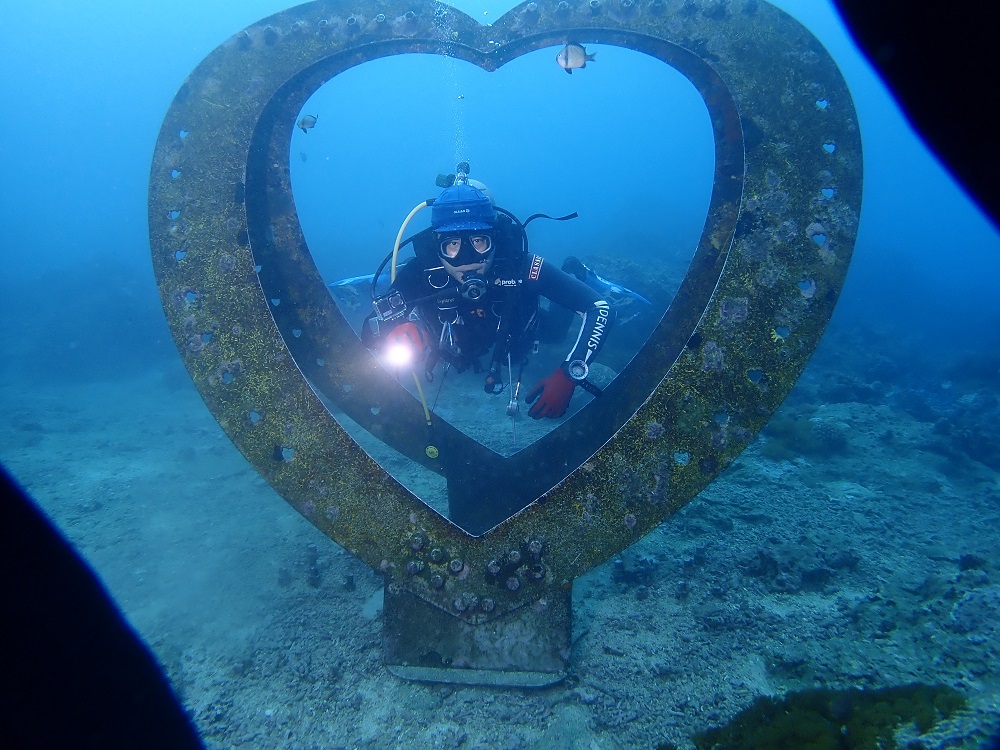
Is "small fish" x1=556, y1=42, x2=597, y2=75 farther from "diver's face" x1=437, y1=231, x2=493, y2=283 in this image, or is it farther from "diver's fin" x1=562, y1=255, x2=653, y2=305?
"diver's fin" x1=562, y1=255, x2=653, y2=305

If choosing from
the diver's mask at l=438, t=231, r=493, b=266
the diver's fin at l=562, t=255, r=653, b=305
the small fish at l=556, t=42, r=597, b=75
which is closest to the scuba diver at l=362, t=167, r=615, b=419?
the diver's mask at l=438, t=231, r=493, b=266

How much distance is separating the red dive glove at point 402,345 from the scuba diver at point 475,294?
1 centimetres

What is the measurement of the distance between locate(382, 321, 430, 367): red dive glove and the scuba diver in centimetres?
1

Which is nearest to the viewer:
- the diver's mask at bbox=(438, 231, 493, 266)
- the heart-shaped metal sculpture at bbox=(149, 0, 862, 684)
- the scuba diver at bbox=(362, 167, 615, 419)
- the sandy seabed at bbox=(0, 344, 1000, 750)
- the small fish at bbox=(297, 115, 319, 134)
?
the heart-shaped metal sculpture at bbox=(149, 0, 862, 684)

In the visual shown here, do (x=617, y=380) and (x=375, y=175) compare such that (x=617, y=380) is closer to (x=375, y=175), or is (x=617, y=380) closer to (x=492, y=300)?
(x=492, y=300)

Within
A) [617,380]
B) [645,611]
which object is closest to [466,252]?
[617,380]

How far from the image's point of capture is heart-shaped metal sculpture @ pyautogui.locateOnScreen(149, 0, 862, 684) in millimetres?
2285

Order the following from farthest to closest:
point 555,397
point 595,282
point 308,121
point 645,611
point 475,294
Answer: point 595,282
point 308,121
point 475,294
point 555,397
point 645,611

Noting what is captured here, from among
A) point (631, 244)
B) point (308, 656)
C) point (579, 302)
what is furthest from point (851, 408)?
point (631, 244)

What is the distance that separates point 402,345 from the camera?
3699mm

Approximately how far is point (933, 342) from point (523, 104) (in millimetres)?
118373

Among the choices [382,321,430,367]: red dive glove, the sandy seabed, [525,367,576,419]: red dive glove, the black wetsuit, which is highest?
the black wetsuit

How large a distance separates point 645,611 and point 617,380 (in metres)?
1.76

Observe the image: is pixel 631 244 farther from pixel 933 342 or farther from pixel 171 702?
pixel 171 702
